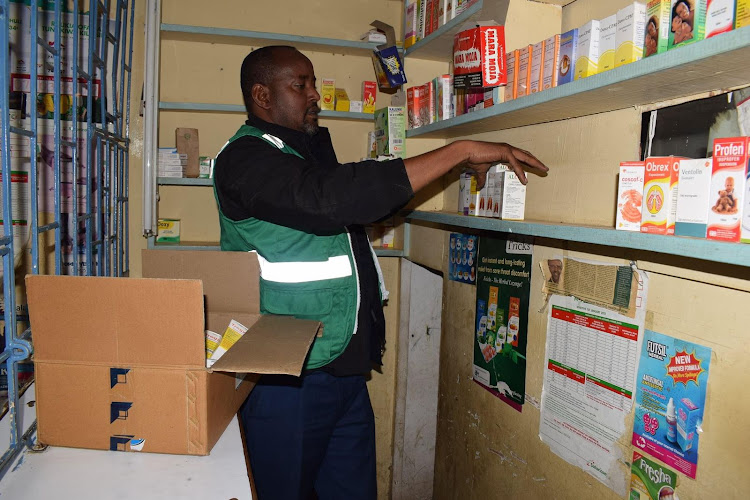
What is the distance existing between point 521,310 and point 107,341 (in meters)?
1.33

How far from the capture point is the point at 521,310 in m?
1.91

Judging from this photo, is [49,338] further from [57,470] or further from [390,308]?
[390,308]

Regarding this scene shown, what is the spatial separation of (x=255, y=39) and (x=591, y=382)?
86.5 inches

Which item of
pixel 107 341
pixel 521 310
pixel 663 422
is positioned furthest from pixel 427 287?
pixel 107 341

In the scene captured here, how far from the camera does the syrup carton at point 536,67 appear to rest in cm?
146

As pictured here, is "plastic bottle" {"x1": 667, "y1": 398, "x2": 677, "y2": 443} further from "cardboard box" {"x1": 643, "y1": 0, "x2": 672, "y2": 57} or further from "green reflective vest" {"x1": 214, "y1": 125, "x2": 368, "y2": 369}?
"green reflective vest" {"x1": 214, "y1": 125, "x2": 368, "y2": 369}

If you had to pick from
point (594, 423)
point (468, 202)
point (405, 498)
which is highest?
point (468, 202)

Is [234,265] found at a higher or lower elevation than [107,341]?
higher

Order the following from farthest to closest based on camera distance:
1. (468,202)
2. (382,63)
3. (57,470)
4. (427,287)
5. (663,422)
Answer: (427,287) < (382,63) < (468,202) < (663,422) < (57,470)

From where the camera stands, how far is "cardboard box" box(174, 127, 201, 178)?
276cm

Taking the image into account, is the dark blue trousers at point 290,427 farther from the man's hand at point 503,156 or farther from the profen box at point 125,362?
the man's hand at point 503,156

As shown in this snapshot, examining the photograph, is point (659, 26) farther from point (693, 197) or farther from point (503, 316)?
point (503, 316)

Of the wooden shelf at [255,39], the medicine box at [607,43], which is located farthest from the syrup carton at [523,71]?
the wooden shelf at [255,39]

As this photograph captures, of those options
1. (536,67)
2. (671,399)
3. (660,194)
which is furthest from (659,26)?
(671,399)
